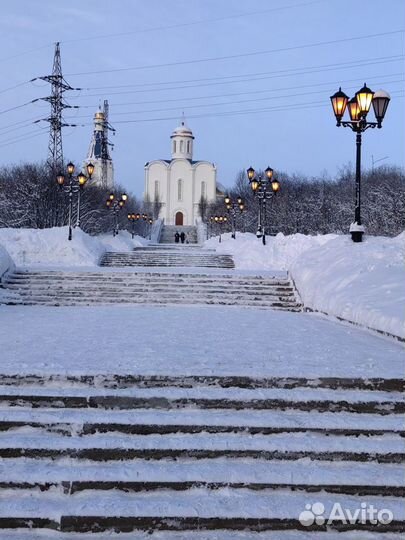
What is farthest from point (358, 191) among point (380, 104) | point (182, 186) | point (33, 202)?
point (182, 186)

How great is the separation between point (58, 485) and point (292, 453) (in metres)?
1.82

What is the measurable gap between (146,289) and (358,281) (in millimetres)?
5042

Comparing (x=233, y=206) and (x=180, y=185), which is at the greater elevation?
(x=180, y=185)

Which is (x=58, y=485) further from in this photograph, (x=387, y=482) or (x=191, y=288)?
(x=191, y=288)

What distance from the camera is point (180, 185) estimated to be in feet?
289

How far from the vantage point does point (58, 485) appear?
3832mm

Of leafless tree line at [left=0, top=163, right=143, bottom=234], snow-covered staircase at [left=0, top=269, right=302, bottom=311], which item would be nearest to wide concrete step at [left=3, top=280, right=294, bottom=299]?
snow-covered staircase at [left=0, top=269, right=302, bottom=311]

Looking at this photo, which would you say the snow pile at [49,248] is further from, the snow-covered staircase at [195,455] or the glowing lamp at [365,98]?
the snow-covered staircase at [195,455]

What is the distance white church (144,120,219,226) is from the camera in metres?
87.9

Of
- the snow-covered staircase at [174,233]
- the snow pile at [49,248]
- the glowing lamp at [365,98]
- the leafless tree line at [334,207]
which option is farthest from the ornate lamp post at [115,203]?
the glowing lamp at [365,98]

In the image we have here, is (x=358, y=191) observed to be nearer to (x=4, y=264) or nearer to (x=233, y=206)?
(x=4, y=264)

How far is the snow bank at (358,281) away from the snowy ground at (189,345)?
290 mm

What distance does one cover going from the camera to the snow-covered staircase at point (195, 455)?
141 inches

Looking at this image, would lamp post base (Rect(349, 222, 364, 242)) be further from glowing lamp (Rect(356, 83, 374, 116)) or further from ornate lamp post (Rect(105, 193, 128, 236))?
ornate lamp post (Rect(105, 193, 128, 236))
